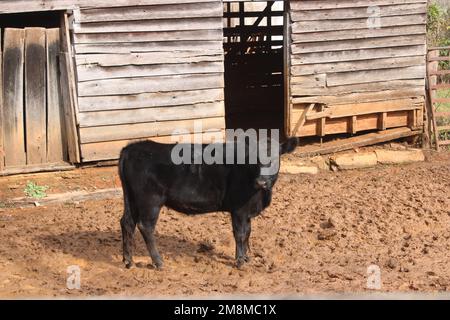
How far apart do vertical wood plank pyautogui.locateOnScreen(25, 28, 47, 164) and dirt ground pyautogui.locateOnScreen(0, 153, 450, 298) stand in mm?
457

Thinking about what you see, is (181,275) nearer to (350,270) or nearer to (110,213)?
(350,270)

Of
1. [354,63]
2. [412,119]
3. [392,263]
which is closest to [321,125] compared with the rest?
[354,63]

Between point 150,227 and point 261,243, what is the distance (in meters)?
1.56

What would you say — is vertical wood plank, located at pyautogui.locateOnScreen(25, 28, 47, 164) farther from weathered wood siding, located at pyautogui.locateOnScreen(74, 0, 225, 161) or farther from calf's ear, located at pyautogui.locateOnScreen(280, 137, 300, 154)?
calf's ear, located at pyautogui.locateOnScreen(280, 137, 300, 154)

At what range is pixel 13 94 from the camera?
33.6 feet

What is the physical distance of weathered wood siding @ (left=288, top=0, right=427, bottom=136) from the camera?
38.6 feet

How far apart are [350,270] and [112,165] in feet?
16.5

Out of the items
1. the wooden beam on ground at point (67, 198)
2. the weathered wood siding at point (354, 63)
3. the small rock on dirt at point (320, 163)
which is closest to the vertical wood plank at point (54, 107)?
the wooden beam on ground at point (67, 198)

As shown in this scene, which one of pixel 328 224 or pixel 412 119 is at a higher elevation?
pixel 412 119

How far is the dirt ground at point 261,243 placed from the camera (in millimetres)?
6617

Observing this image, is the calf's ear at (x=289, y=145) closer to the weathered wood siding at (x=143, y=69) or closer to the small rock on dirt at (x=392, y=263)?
the small rock on dirt at (x=392, y=263)

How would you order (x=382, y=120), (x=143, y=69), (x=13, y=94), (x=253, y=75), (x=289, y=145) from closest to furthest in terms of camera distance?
(x=289, y=145) < (x=13, y=94) < (x=143, y=69) < (x=382, y=120) < (x=253, y=75)

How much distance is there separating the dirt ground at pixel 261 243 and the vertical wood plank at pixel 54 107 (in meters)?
0.42

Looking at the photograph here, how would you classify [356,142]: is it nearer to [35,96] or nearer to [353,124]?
[353,124]
